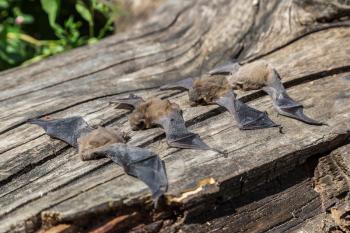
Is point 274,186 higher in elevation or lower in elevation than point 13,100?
lower

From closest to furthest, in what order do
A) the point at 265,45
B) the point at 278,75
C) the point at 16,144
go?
1. the point at 16,144
2. the point at 278,75
3. the point at 265,45

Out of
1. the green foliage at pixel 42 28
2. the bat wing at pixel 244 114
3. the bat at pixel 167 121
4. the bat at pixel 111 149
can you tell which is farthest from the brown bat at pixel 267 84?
the green foliage at pixel 42 28

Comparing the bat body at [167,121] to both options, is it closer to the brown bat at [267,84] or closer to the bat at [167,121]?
the bat at [167,121]

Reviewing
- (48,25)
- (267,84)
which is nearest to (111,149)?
(267,84)

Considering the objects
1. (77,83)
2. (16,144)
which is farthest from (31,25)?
(16,144)

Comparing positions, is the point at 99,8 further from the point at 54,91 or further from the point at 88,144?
the point at 88,144

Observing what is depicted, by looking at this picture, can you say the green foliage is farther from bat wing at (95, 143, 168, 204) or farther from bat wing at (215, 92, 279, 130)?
bat wing at (95, 143, 168, 204)
